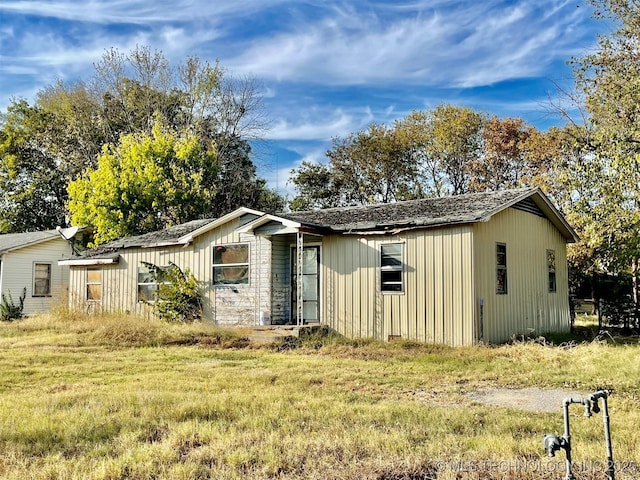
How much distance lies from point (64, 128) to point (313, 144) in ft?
48.9

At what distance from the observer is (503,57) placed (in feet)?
69.3

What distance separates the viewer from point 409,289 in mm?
13742

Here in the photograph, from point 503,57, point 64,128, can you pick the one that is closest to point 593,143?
point 503,57

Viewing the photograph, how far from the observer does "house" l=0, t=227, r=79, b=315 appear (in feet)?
80.5

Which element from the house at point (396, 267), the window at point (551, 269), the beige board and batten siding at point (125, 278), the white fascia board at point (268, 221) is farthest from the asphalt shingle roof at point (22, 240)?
the window at point (551, 269)

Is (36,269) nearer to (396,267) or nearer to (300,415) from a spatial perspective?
(396,267)

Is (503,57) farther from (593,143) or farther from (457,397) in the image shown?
(457,397)

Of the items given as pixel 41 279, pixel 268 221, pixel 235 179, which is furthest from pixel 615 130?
pixel 41 279

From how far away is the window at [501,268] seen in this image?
1412cm

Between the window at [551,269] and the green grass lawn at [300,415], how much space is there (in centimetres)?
512

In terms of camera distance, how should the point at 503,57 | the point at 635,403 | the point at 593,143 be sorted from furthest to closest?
the point at 503,57, the point at 593,143, the point at 635,403

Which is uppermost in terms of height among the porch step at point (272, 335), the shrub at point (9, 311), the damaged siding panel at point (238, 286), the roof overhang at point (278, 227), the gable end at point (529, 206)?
the gable end at point (529, 206)

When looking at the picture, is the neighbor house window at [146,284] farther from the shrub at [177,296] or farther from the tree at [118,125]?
the tree at [118,125]

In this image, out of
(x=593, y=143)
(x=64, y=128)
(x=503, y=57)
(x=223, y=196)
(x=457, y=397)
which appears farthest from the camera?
(x=64, y=128)
